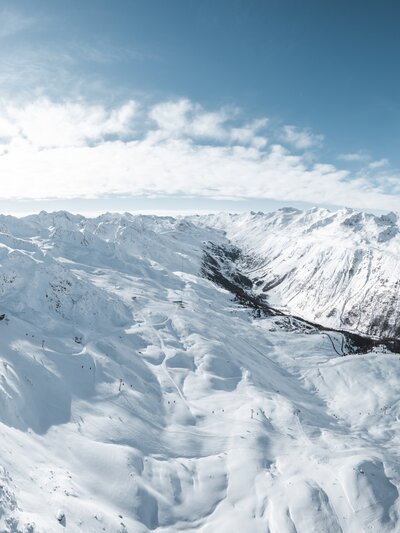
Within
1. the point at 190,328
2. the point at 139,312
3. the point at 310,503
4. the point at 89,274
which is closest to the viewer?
the point at 310,503

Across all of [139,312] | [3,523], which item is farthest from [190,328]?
[3,523]

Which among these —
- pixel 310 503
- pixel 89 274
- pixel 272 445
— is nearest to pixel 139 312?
pixel 89 274

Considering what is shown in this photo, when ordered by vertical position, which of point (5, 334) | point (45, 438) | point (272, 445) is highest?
point (5, 334)

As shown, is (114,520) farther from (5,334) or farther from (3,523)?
(5,334)

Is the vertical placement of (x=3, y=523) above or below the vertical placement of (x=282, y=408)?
above

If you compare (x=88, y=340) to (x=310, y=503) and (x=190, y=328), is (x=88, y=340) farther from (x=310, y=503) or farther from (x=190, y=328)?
(x=310, y=503)

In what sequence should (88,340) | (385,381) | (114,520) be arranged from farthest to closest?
(385,381) → (88,340) → (114,520)

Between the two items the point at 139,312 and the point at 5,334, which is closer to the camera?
the point at 5,334
